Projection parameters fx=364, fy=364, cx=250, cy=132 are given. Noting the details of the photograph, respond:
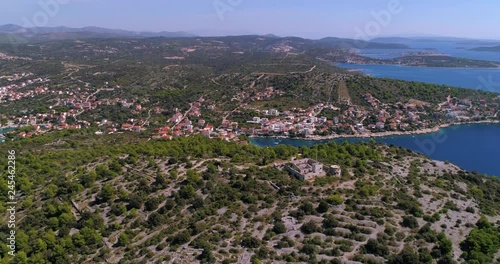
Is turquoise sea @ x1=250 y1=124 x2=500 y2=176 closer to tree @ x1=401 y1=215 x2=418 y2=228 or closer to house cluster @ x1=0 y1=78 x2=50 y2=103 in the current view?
tree @ x1=401 y1=215 x2=418 y2=228

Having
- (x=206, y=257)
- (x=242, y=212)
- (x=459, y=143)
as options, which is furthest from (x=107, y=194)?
(x=459, y=143)

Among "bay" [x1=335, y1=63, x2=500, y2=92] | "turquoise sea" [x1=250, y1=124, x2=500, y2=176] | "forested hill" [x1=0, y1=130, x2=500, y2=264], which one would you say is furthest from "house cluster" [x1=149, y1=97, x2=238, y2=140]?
"bay" [x1=335, y1=63, x2=500, y2=92]

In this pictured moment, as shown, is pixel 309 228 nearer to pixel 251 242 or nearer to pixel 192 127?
pixel 251 242

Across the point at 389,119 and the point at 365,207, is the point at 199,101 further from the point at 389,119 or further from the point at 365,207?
the point at 365,207

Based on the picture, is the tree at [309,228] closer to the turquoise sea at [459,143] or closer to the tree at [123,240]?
the tree at [123,240]

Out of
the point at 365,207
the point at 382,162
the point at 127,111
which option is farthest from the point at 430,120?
the point at 127,111

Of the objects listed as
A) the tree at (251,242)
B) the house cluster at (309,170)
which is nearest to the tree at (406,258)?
the tree at (251,242)
